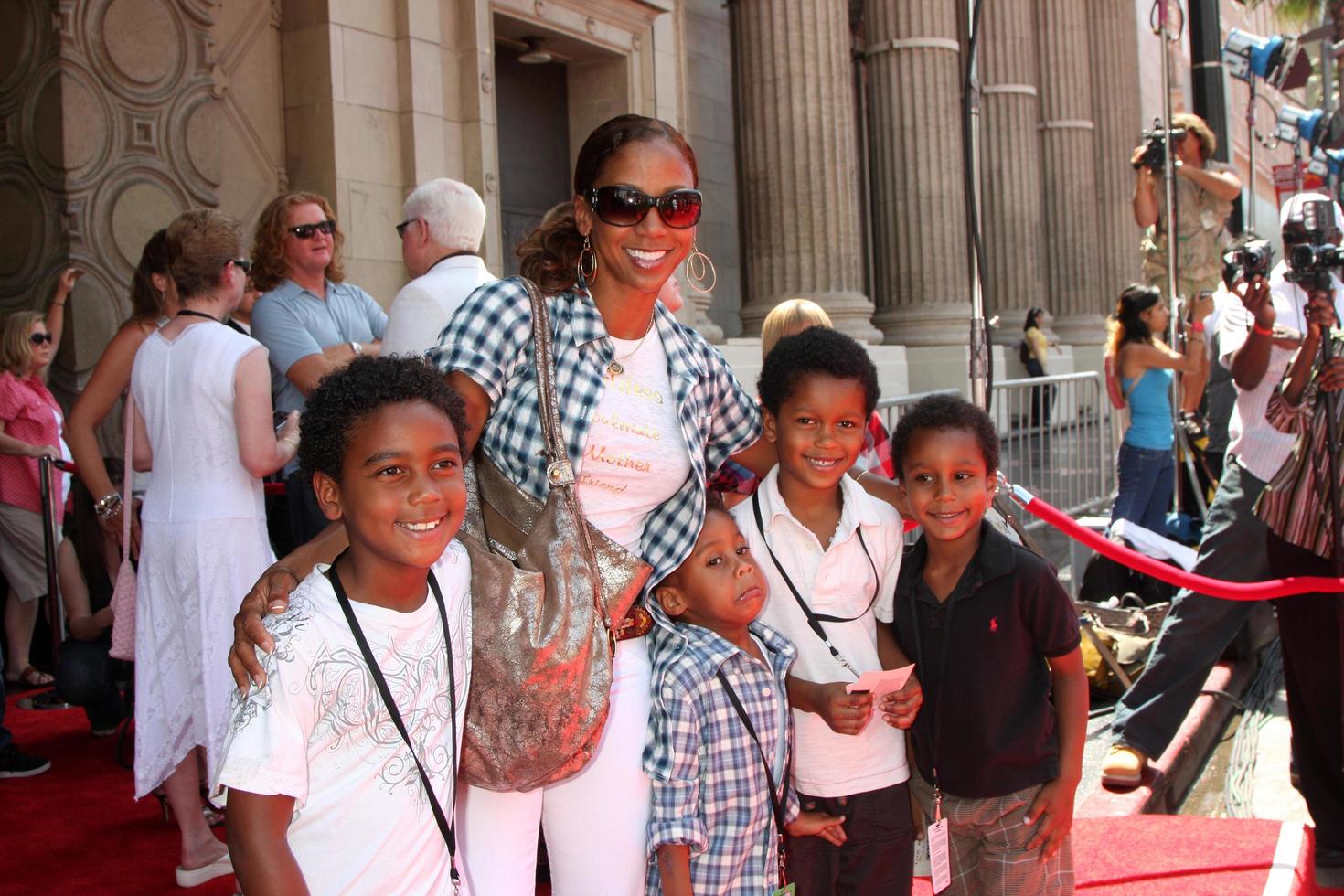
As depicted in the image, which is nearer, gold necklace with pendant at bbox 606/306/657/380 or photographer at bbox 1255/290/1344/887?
gold necklace with pendant at bbox 606/306/657/380

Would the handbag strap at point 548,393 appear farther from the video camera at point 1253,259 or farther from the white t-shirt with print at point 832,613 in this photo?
the video camera at point 1253,259

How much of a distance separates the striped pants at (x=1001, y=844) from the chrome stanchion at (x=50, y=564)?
425 cm

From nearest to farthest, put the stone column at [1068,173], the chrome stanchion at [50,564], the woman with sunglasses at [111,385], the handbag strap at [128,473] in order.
A: the handbag strap at [128,473], the woman with sunglasses at [111,385], the chrome stanchion at [50,564], the stone column at [1068,173]

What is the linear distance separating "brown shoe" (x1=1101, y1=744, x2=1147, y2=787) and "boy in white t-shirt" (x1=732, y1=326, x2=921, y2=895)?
2.36m

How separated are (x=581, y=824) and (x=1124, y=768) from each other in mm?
3248

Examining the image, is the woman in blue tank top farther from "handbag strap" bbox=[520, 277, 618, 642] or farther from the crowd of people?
"handbag strap" bbox=[520, 277, 618, 642]

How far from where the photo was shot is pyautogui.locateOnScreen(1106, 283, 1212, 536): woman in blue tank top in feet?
27.3

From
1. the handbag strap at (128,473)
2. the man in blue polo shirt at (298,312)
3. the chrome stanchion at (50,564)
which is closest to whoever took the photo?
the handbag strap at (128,473)

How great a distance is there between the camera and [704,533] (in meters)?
2.73

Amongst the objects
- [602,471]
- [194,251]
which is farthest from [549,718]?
[194,251]

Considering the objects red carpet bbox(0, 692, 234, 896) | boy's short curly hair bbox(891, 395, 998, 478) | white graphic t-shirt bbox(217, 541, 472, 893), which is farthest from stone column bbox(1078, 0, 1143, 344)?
white graphic t-shirt bbox(217, 541, 472, 893)

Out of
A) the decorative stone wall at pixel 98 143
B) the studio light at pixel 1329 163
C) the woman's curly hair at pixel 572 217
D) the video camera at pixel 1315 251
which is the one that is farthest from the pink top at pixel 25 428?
the studio light at pixel 1329 163

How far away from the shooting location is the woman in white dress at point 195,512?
3.85m

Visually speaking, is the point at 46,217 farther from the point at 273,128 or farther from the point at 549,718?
the point at 549,718
